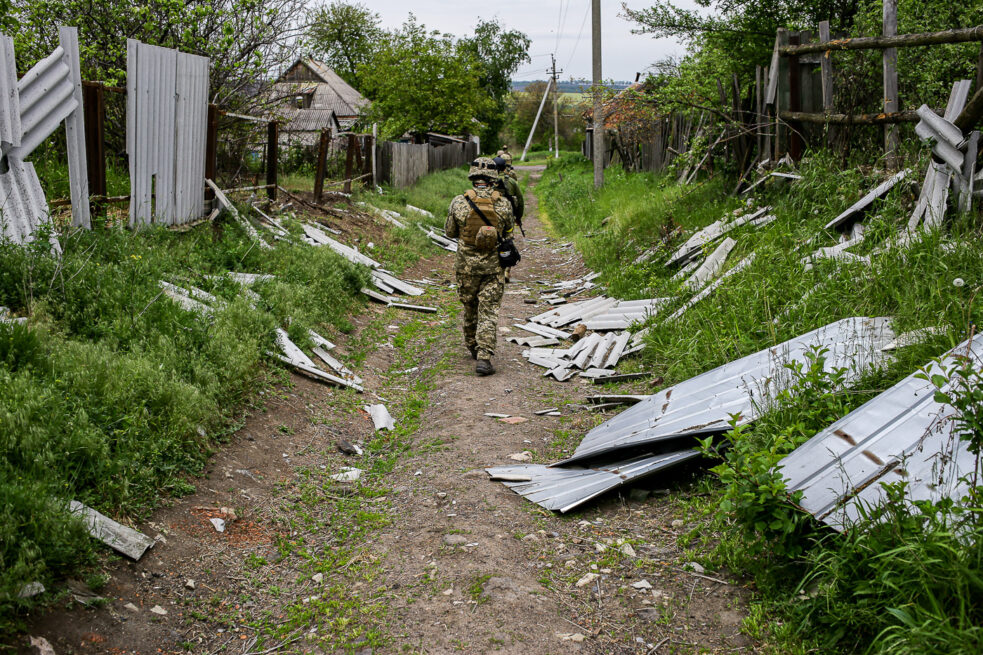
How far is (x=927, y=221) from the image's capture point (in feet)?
18.9

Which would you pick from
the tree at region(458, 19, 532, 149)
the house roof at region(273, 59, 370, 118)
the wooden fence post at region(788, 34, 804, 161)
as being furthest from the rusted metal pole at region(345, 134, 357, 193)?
the tree at region(458, 19, 532, 149)

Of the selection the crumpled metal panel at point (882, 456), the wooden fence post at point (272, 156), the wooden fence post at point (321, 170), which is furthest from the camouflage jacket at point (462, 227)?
the wooden fence post at point (321, 170)

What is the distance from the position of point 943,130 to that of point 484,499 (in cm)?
460

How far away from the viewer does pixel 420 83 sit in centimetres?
3597

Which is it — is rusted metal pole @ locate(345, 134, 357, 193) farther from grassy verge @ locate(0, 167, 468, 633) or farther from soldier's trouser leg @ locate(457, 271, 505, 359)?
soldier's trouser leg @ locate(457, 271, 505, 359)

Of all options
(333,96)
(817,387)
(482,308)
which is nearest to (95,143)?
(482,308)

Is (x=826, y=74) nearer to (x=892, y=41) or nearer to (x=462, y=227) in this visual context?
(x=892, y=41)

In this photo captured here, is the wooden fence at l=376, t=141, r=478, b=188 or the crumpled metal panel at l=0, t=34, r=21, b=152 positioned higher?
the wooden fence at l=376, t=141, r=478, b=188

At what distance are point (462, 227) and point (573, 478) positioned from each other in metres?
3.64

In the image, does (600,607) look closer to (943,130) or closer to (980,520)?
(980,520)

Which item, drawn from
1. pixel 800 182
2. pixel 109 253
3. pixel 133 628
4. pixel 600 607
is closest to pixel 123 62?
pixel 109 253

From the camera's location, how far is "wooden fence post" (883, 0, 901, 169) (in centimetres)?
729

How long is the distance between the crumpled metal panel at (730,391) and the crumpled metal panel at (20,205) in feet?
13.9

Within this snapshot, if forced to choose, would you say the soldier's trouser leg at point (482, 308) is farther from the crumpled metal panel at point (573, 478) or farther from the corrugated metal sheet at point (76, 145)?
the corrugated metal sheet at point (76, 145)
